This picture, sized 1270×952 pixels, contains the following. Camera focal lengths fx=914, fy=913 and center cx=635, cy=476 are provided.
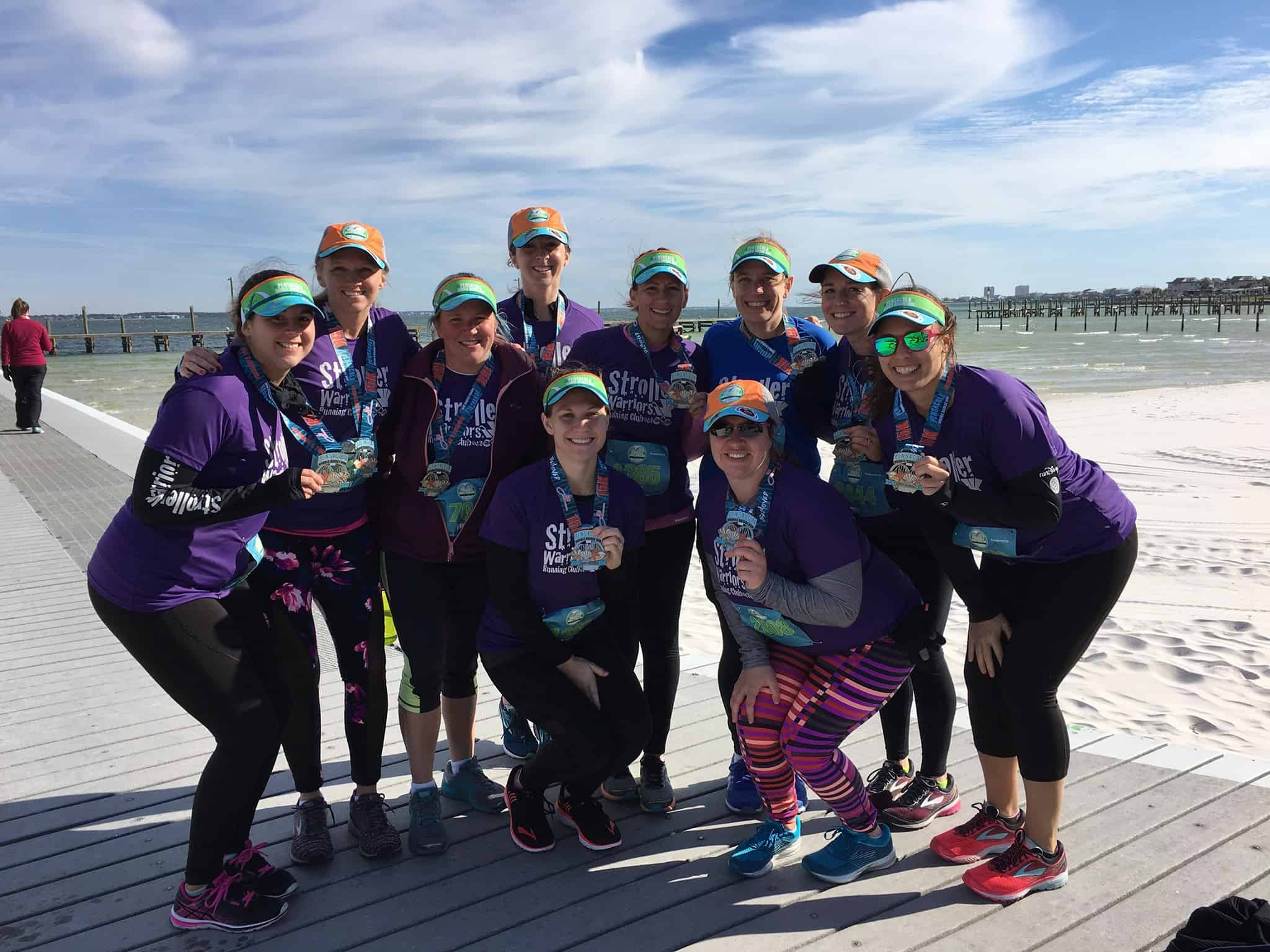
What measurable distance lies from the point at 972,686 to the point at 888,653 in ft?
1.08

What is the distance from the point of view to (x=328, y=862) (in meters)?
3.23

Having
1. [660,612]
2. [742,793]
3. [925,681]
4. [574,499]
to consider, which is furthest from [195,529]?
[925,681]

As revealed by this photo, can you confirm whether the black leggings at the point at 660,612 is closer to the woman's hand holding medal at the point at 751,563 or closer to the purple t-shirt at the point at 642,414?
the purple t-shirt at the point at 642,414

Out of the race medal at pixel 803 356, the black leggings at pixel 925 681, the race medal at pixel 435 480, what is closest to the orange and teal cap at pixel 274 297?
the race medal at pixel 435 480

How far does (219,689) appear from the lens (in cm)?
279

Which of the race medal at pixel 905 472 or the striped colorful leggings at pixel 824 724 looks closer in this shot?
the race medal at pixel 905 472

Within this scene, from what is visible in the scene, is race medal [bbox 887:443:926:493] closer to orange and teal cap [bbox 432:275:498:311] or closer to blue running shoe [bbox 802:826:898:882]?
blue running shoe [bbox 802:826:898:882]

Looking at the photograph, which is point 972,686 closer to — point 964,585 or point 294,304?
point 964,585

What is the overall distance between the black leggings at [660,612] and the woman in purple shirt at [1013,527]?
3.26 feet

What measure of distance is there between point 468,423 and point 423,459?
21cm

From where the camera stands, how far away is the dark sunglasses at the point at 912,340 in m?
2.85

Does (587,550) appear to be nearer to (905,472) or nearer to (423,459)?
(423,459)

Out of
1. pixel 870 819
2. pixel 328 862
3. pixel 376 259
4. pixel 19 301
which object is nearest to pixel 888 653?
pixel 870 819

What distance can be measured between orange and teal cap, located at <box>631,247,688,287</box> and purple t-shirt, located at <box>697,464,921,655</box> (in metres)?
0.92
